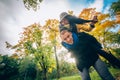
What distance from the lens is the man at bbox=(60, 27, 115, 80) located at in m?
2.57

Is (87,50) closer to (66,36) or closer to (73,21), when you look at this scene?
(66,36)

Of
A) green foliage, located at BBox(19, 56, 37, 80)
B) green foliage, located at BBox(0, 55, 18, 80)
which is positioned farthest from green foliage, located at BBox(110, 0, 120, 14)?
green foliage, located at BBox(0, 55, 18, 80)

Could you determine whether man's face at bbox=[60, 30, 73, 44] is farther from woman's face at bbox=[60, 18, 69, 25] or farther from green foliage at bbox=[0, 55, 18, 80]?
green foliage at bbox=[0, 55, 18, 80]

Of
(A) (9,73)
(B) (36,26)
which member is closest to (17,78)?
(A) (9,73)

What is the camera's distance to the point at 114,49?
20.2 m

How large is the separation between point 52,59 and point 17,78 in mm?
13449

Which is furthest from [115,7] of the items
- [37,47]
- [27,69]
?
[27,69]

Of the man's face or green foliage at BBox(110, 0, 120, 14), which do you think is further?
green foliage at BBox(110, 0, 120, 14)

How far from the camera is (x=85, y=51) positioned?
2623mm

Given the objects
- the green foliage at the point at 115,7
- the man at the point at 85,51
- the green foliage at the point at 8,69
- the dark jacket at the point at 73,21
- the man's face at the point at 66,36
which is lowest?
the man at the point at 85,51

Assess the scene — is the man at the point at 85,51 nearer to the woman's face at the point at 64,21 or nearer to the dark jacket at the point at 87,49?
the dark jacket at the point at 87,49

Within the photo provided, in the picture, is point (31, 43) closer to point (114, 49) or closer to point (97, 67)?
point (114, 49)

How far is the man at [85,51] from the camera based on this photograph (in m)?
2.57

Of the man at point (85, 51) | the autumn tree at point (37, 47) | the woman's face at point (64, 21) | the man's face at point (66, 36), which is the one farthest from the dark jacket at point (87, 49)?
the autumn tree at point (37, 47)
